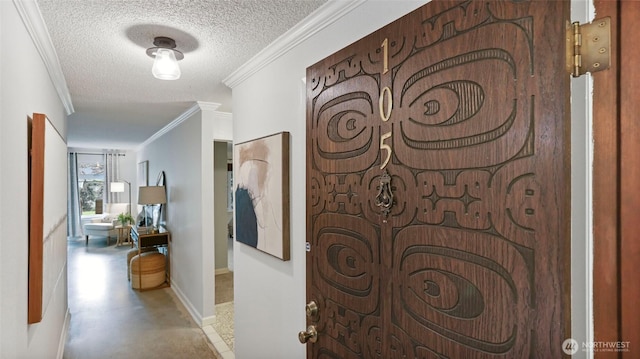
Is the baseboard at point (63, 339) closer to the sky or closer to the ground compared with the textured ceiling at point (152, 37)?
closer to the ground

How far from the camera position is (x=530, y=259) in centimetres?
64

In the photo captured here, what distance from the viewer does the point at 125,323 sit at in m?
3.31

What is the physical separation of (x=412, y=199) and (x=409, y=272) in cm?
21

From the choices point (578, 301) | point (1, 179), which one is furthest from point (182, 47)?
point (578, 301)

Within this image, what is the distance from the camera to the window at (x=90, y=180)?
25.8 feet

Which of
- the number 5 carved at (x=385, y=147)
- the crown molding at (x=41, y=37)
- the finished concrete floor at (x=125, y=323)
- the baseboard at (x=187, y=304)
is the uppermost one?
the crown molding at (x=41, y=37)

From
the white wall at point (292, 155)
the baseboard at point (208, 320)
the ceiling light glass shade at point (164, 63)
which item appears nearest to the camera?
the white wall at point (292, 155)

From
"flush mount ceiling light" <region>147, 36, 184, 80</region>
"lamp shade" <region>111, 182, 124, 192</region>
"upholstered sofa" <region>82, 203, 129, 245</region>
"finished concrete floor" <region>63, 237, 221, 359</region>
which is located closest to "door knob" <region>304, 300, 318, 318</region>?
"flush mount ceiling light" <region>147, 36, 184, 80</region>

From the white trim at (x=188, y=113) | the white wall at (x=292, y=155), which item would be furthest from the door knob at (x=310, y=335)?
the white trim at (x=188, y=113)

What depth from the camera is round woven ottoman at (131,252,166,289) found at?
4.26 m

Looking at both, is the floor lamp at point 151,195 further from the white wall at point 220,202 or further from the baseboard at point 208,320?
the baseboard at point 208,320

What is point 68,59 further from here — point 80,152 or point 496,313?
point 80,152

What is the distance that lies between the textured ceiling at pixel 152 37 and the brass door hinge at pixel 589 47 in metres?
1.03

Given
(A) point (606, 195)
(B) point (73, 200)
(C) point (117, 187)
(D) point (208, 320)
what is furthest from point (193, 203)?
(B) point (73, 200)
